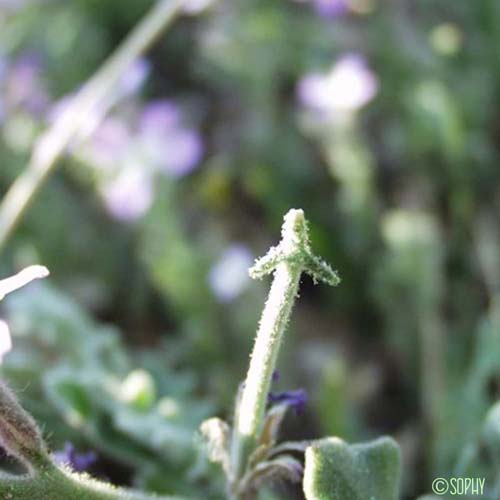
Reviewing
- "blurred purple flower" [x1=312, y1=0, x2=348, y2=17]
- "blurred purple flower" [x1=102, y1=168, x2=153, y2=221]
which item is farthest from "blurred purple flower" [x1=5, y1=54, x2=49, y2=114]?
"blurred purple flower" [x1=312, y1=0, x2=348, y2=17]

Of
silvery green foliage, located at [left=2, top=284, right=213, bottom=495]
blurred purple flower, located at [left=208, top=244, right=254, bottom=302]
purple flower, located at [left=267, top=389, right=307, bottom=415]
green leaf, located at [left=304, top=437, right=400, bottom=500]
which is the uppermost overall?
blurred purple flower, located at [left=208, top=244, right=254, bottom=302]

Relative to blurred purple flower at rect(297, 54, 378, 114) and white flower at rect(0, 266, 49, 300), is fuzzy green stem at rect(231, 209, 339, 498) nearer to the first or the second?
white flower at rect(0, 266, 49, 300)

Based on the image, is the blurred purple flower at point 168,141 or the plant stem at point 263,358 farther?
the blurred purple flower at point 168,141

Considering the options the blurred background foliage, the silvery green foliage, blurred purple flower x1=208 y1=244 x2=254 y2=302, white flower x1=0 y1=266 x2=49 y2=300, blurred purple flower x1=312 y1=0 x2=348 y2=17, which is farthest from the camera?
blurred purple flower x1=312 y1=0 x2=348 y2=17

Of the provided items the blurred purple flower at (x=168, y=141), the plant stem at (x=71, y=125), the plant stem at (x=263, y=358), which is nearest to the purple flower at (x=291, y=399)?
the plant stem at (x=263, y=358)
